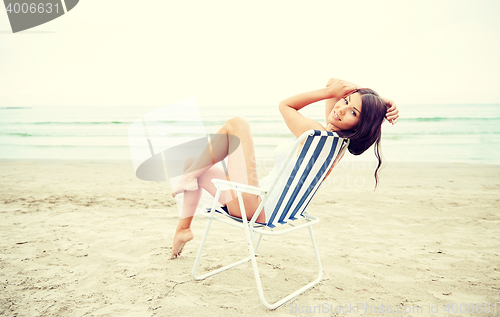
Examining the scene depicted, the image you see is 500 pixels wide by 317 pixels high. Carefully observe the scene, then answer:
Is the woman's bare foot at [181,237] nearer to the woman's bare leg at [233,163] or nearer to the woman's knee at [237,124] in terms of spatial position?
the woman's bare leg at [233,163]

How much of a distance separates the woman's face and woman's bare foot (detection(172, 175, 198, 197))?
1.08 m

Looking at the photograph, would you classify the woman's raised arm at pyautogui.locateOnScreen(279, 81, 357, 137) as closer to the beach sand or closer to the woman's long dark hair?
the woman's long dark hair

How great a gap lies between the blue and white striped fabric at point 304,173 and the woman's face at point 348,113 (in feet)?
0.41

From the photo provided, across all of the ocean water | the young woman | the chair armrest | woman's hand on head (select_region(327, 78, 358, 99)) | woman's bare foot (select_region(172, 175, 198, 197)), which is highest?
woman's hand on head (select_region(327, 78, 358, 99))

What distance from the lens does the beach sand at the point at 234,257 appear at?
1.92 metres

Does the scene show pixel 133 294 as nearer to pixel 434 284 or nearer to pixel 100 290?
pixel 100 290

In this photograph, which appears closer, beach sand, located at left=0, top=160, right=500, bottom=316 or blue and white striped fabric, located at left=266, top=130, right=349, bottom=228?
blue and white striped fabric, located at left=266, top=130, right=349, bottom=228

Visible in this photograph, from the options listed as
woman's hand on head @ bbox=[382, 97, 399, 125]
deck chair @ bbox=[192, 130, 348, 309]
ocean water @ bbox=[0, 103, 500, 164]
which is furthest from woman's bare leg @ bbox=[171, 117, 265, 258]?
ocean water @ bbox=[0, 103, 500, 164]

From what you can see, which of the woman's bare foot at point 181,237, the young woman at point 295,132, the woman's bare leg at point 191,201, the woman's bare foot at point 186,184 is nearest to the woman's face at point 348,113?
the young woman at point 295,132

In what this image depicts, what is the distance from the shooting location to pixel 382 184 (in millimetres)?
5836

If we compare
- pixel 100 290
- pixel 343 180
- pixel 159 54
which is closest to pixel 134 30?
pixel 159 54

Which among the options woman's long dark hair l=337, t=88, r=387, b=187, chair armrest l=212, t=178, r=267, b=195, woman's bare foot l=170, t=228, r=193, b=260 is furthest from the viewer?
woman's bare foot l=170, t=228, r=193, b=260

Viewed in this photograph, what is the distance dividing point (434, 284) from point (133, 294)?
2.13m

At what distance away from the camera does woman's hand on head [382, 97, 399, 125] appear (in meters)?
1.89
